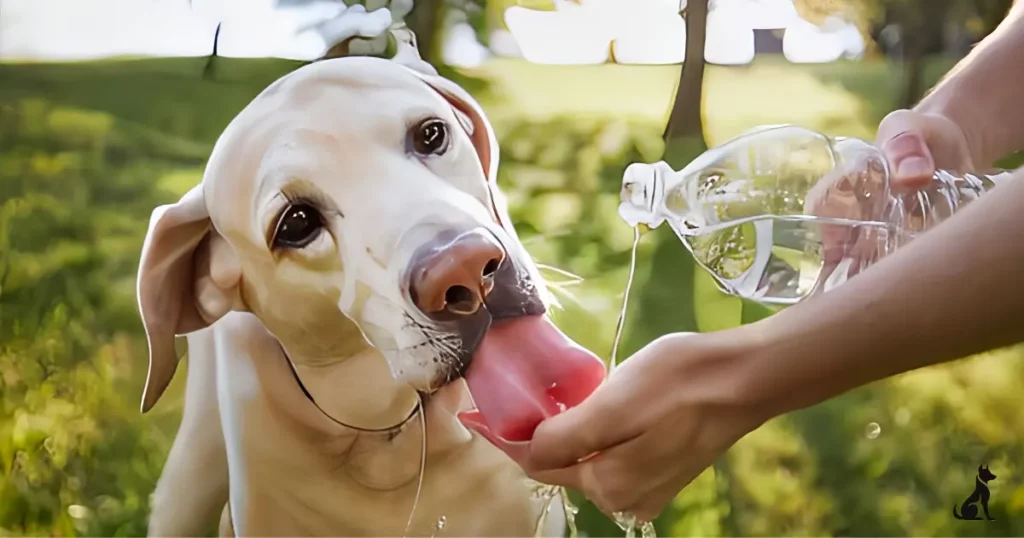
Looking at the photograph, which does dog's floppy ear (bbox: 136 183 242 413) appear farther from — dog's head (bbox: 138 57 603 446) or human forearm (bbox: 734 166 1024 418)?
human forearm (bbox: 734 166 1024 418)

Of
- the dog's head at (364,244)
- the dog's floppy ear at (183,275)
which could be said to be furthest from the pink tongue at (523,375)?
the dog's floppy ear at (183,275)

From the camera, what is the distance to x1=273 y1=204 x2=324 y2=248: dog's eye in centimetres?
82

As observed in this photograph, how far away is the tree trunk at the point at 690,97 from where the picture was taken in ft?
3.44

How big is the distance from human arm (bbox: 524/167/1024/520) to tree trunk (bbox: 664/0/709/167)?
1.42ft

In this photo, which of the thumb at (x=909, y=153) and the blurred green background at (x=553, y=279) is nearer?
the thumb at (x=909, y=153)

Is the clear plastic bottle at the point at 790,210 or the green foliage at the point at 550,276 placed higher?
the clear plastic bottle at the point at 790,210

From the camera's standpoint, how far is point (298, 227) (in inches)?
32.7

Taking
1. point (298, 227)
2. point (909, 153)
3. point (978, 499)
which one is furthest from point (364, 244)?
point (978, 499)

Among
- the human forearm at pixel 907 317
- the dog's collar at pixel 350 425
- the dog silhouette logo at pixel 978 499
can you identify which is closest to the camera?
the human forearm at pixel 907 317

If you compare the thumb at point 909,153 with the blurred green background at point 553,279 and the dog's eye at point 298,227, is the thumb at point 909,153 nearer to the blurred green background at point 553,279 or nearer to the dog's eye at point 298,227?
the blurred green background at point 553,279

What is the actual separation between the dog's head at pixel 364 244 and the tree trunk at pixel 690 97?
28 cm

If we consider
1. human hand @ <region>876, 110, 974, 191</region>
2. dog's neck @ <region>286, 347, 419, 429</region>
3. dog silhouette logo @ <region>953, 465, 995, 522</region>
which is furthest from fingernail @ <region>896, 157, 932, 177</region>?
dog's neck @ <region>286, 347, 419, 429</region>

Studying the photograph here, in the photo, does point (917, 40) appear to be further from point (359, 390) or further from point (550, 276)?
point (359, 390)

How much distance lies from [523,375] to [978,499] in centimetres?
67
